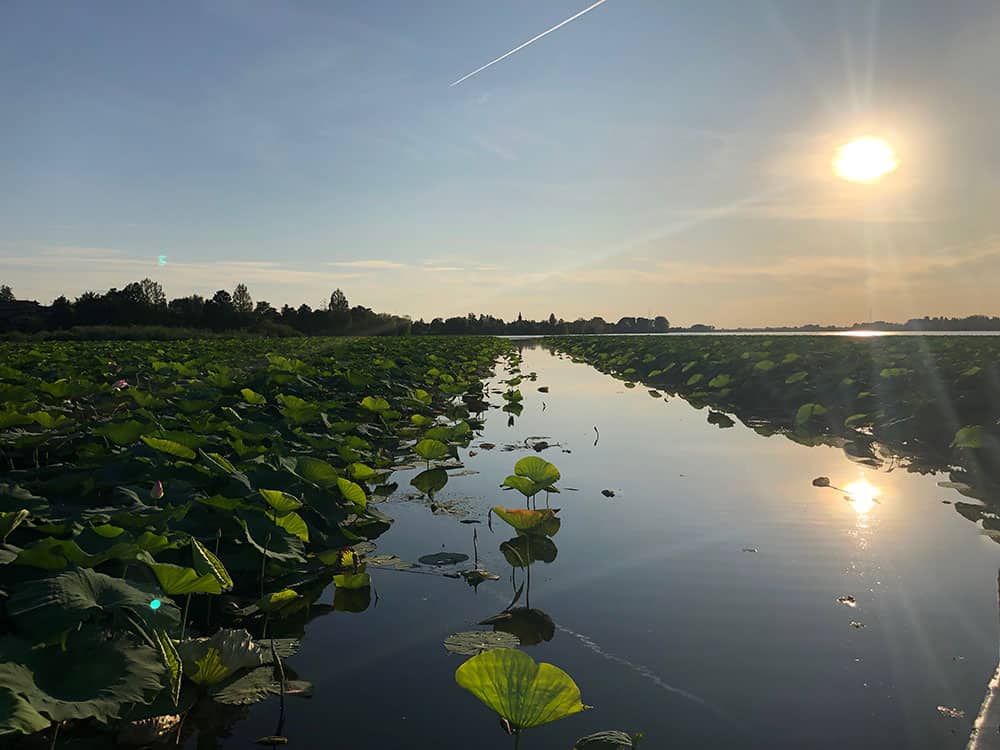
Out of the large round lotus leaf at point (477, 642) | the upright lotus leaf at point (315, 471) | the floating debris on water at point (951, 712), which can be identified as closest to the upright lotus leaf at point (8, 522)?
the upright lotus leaf at point (315, 471)

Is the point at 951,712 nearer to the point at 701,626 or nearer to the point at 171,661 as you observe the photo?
the point at 701,626

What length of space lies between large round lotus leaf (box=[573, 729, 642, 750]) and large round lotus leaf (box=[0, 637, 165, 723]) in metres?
1.05

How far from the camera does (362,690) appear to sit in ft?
6.26

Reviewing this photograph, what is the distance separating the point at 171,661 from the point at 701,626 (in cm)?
181

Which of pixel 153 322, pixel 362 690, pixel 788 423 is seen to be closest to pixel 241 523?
pixel 362 690

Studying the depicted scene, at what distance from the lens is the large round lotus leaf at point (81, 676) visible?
1271 mm

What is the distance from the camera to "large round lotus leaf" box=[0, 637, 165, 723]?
50.1 inches

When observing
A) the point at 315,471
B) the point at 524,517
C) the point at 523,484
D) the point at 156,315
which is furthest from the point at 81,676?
the point at 156,315

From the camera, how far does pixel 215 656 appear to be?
1.78 meters

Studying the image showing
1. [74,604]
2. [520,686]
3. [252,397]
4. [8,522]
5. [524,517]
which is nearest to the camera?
[520,686]

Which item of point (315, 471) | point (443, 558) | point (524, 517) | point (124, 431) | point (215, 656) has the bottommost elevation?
point (443, 558)

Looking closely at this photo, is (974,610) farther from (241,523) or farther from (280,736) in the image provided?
(241,523)

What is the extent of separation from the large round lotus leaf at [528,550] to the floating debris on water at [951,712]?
1.68m

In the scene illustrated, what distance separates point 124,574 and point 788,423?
8416 mm
